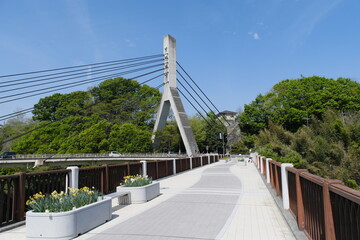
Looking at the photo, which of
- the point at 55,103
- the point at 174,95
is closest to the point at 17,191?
the point at 174,95

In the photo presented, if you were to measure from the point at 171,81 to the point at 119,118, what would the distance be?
92.6 ft

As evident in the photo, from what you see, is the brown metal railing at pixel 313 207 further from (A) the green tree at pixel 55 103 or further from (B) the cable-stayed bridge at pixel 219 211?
(A) the green tree at pixel 55 103

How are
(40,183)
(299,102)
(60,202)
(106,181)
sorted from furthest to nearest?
(299,102) → (106,181) → (40,183) → (60,202)

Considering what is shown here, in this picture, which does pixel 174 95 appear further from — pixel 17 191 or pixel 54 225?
pixel 54 225

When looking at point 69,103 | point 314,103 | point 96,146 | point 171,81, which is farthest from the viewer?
point 69,103

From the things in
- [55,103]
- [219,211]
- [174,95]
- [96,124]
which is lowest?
[219,211]

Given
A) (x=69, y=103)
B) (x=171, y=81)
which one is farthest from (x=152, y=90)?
(x=171, y=81)

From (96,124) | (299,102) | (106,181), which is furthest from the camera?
(96,124)

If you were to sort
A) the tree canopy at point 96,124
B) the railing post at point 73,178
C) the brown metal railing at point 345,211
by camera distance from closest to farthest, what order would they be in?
the brown metal railing at point 345,211 → the railing post at point 73,178 → the tree canopy at point 96,124

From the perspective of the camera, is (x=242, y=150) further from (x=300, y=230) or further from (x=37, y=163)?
(x=300, y=230)

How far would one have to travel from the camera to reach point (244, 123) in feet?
213

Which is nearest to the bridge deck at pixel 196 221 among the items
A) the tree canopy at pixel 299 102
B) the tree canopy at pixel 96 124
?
the tree canopy at pixel 96 124

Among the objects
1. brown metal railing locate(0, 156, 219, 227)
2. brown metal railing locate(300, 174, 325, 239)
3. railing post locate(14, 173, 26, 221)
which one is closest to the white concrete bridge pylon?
brown metal railing locate(0, 156, 219, 227)

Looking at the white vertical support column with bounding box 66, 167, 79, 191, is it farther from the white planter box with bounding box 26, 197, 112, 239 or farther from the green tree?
the green tree
